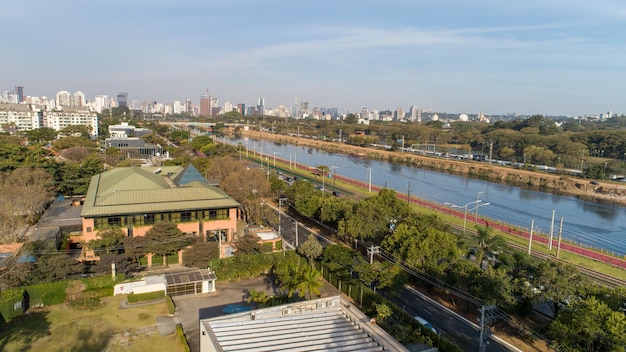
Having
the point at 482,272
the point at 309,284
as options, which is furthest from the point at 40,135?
the point at 482,272

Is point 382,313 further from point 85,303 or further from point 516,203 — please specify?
point 516,203

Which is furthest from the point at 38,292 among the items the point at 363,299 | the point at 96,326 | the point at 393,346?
the point at 393,346

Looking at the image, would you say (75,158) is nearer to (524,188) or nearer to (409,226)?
(409,226)

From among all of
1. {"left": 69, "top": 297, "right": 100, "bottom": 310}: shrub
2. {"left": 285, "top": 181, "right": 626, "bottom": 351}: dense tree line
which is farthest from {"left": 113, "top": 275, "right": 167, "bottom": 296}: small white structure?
{"left": 285, "top": 181, "right": 626, "bottom": 351}: dense tree line

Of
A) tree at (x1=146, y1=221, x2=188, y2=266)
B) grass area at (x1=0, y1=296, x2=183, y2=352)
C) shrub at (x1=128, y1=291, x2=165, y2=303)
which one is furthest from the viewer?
tree at (x1=146, y1=221, x2=188, y2=266)

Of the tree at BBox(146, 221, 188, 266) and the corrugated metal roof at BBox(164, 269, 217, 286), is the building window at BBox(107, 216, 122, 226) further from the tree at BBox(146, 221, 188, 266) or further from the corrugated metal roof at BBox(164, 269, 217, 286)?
the corrugated metal roof at BBox(164, 269, 217, 286)
